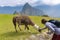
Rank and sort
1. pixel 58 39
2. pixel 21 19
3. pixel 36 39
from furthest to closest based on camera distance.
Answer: pixel 21 19 → pixel 36 39 → pixel 58 39

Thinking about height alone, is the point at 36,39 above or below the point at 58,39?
below

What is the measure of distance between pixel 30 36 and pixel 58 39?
872 cm

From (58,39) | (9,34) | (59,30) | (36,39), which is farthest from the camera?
(9,34)

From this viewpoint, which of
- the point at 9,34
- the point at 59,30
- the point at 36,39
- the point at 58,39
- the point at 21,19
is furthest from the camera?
the point at 21,19

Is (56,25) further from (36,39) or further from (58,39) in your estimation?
(36,39)

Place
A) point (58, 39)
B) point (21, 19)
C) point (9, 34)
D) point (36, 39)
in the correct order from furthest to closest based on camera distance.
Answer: point (21, 19) → point (9, 34) → point (36, 39) → point (58, 39)

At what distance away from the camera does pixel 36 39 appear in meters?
12.1

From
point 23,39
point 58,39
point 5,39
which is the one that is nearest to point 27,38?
point 23,39

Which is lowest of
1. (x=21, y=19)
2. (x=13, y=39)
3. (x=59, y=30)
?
(x=13, y=39)

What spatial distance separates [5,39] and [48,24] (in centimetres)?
851

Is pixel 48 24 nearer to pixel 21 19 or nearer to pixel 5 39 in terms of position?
pixel 5 39

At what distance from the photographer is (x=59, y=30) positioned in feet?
12.9

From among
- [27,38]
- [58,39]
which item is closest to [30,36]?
[27,38]

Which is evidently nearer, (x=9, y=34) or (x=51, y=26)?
(x=51, y=26)
